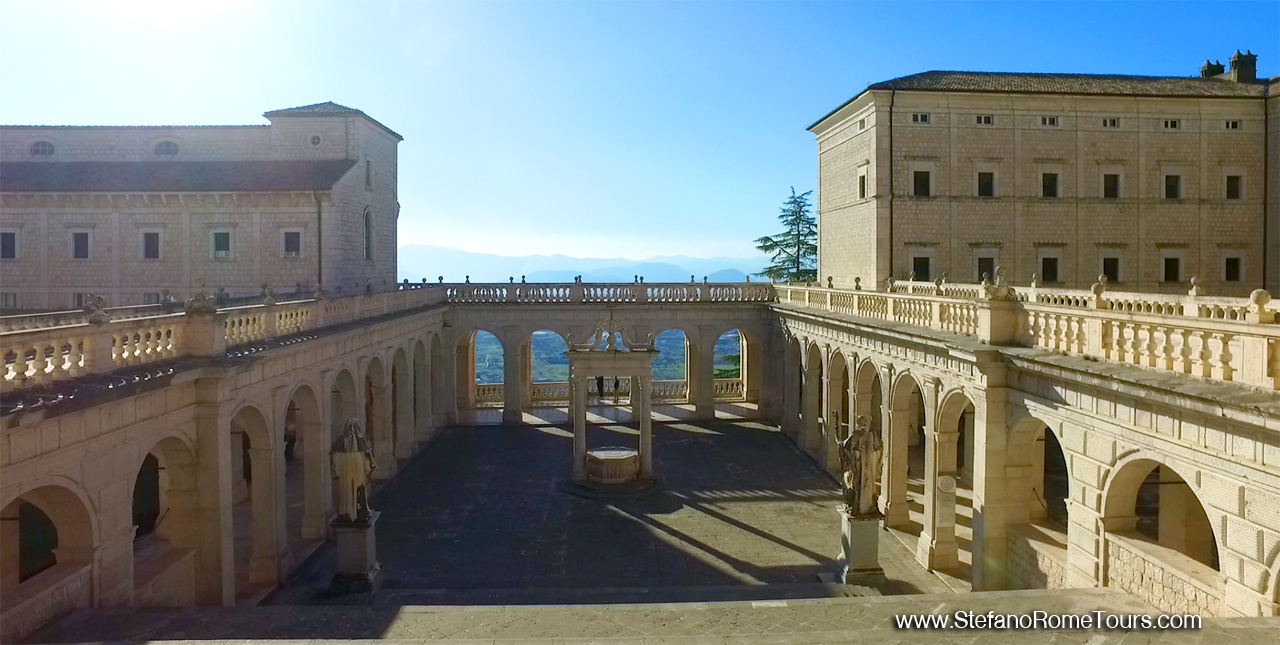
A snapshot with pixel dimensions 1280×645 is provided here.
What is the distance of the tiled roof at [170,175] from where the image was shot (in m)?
32.5

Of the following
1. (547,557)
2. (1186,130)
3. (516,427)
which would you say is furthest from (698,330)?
(1186,130)

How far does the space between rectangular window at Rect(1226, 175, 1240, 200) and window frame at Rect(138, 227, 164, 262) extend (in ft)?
148

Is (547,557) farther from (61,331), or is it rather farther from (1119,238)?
(1119,238)

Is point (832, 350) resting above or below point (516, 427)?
above

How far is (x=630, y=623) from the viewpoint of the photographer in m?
10.4

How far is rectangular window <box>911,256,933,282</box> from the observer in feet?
114

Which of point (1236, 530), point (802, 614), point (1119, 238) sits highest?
point (1119, 238)

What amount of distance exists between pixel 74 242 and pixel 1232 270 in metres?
49.2

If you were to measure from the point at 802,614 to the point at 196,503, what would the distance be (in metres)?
9.93

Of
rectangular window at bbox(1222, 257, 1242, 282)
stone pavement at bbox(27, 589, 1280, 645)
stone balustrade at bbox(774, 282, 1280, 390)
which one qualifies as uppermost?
rectangular window at bbox(1222, 257, 1242, 282)

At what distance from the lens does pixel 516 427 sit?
3388 centimetres

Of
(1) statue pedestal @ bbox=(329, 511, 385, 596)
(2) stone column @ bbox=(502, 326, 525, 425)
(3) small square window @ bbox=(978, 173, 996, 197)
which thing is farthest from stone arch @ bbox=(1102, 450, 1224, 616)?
(2) stone column @ bbox=(502, 326, 525, 425)

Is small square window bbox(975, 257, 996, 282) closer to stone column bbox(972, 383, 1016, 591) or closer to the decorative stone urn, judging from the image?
the decorative stone urn

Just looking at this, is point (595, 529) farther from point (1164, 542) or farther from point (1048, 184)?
point (1048, 184)
